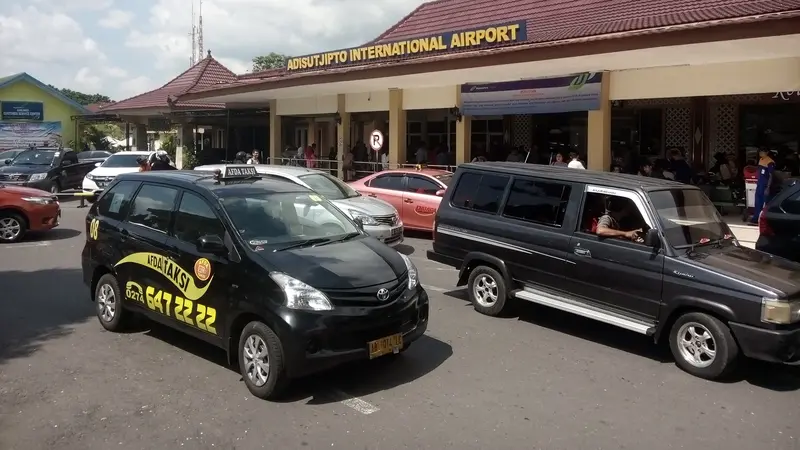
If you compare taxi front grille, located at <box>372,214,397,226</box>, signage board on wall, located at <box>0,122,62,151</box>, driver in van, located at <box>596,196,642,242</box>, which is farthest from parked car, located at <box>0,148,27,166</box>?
driver in van, located at <box>596,196,642,242</box>

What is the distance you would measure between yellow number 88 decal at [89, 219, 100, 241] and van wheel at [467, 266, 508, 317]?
13.8 feet

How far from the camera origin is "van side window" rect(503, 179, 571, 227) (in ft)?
24.1

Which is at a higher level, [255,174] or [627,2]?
[627,2]

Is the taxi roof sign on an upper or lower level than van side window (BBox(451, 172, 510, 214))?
upper

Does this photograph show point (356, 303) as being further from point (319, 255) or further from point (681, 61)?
point (681, 61)

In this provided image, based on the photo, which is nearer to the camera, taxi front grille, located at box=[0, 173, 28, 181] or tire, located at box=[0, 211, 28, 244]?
tire, located at box=[0, 211, 28, 244]

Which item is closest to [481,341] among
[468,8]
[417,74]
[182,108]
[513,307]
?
[513,307]

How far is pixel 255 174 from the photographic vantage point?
687 centimetres

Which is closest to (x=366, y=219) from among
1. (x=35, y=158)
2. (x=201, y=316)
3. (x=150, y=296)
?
(x=150, y=296)

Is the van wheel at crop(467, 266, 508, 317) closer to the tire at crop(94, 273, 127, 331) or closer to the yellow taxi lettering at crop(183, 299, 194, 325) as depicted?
the yellow taxi lettering at crop(183, 299, 194, 325)

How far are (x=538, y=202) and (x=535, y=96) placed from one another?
30.9 feet

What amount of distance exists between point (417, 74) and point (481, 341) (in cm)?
1103

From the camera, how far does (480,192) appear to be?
27.0 feet

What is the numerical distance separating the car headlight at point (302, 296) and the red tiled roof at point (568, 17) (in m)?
8.65
